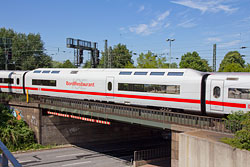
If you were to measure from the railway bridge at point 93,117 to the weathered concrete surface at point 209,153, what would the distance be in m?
2.55

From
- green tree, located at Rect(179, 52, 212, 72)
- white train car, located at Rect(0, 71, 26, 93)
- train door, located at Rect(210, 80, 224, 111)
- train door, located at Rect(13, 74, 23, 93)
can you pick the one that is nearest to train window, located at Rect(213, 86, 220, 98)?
train door, located at Rect(210, 80, 224, 111)

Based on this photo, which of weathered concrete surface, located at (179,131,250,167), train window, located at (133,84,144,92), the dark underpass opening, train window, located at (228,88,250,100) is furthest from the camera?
the dark underpass opening

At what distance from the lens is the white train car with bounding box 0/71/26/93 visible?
36688 mm

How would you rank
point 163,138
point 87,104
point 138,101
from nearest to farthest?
point 138,101 < point 87,104 < point 163,138

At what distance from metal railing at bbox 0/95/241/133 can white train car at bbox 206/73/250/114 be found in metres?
1.09

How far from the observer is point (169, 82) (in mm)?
22078

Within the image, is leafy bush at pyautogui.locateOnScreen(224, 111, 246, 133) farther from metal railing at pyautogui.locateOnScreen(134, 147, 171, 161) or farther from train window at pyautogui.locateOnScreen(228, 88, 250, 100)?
metal railing at pyautogui.locateOnScreen(134, 147, 171, 161)

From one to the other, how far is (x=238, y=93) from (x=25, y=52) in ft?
197

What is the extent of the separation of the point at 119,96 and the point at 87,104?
445 cm

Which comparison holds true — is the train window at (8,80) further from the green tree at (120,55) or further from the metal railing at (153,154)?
the green tree at (120,55)

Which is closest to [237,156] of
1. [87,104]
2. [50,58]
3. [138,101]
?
[138,101]

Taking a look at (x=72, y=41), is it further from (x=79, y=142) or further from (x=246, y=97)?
(x=246, y=97)

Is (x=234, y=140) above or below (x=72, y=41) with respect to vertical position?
below

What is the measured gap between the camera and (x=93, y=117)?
32.1m
